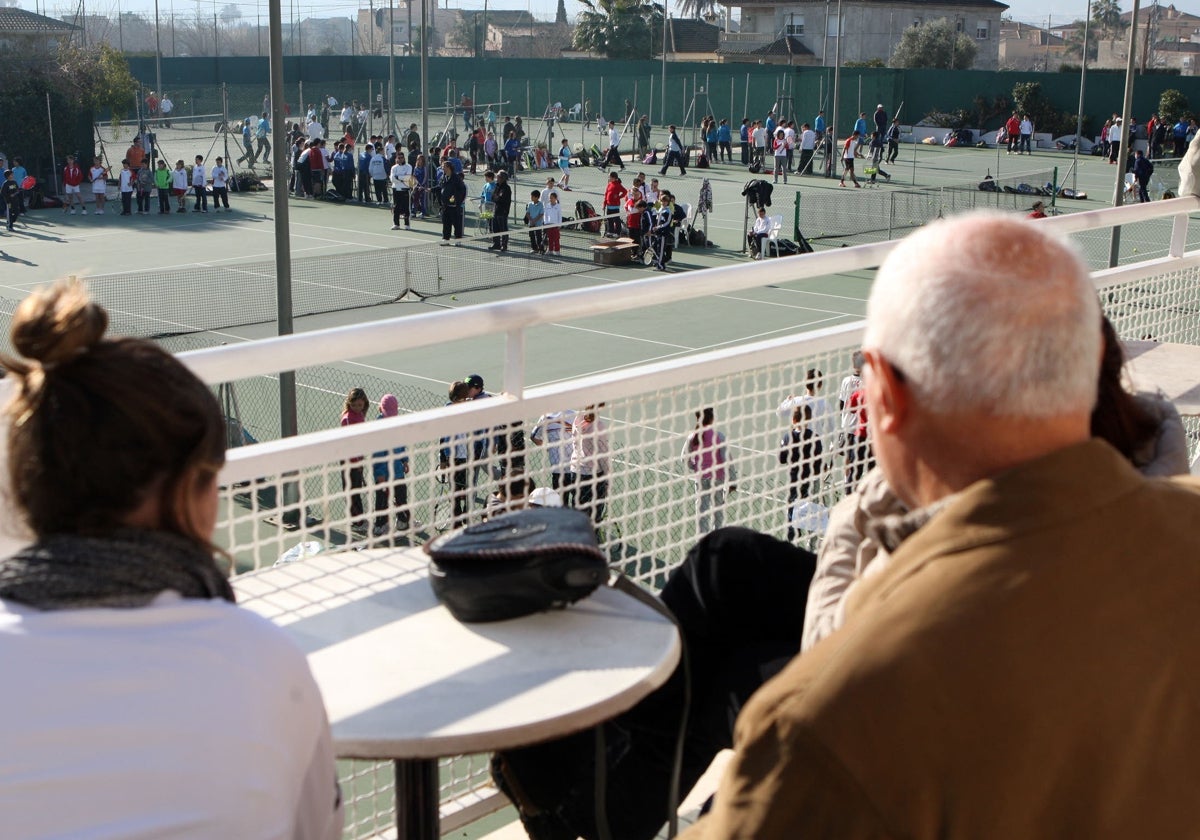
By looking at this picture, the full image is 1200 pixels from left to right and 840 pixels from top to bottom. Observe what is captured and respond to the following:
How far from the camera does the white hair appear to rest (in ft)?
5.30

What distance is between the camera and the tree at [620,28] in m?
94.0

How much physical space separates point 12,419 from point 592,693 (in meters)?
0.94

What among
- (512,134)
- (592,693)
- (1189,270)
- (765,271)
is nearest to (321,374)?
(1189,270)

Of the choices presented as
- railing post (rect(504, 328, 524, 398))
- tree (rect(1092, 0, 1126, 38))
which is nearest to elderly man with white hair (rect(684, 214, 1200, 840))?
railing post (rect(504, 328, 524, 398))

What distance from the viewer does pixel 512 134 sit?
154ft

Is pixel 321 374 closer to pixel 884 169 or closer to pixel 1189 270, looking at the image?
pixel 1189 270

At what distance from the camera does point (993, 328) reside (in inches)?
63.3

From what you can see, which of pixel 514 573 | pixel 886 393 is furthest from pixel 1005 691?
pixel 514 573

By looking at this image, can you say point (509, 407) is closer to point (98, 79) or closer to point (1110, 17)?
point (98, 79)

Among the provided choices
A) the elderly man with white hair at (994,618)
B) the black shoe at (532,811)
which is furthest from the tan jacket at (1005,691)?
the black shoe at (532,811)

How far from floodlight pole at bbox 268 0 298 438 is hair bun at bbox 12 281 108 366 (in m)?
11.4

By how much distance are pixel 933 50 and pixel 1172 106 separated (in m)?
27.8

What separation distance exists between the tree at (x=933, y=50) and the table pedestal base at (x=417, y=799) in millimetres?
81128

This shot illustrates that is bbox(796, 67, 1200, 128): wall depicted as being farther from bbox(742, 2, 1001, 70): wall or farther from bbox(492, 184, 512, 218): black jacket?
bbox(492, 184, 512, 218): black jacket
